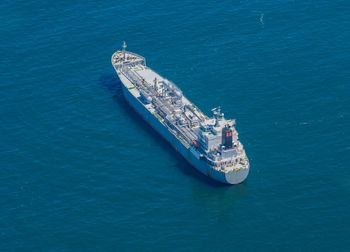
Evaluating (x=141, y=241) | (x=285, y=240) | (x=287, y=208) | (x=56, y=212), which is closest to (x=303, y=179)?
(x=287, y=208)

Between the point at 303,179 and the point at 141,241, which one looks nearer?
the point at 141,241

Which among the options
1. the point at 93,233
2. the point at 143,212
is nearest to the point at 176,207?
the point at 143,212

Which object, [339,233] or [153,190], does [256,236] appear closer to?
[339,233]

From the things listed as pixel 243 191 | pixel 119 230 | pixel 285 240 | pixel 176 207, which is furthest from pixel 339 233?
pixel 119 230

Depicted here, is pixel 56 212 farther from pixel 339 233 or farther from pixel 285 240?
pixel 339 233

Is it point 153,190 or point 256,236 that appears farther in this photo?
point 153,190

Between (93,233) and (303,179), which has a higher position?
(303,179)

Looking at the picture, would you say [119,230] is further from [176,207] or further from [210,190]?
[210,190]
